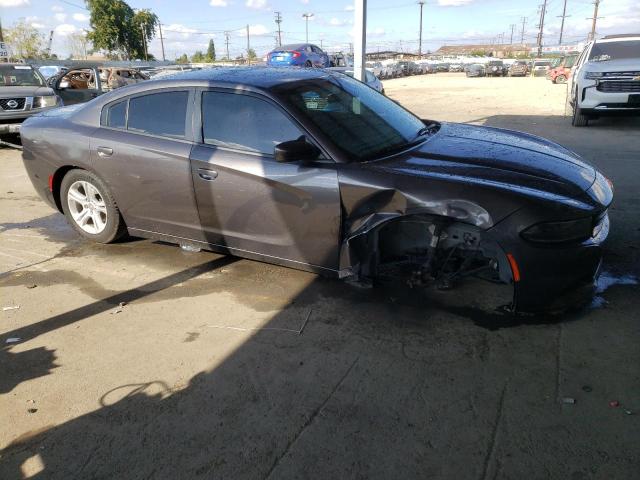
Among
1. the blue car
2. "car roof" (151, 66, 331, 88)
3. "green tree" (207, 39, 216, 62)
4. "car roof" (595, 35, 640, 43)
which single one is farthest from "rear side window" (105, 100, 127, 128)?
"green tree" (207, 39, 216, 62)

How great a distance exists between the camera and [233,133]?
392cm

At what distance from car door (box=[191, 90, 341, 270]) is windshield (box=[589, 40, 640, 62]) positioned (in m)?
10.1

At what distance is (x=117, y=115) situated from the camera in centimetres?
457

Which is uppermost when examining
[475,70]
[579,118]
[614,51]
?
[614,51]

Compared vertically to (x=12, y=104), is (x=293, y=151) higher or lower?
higher

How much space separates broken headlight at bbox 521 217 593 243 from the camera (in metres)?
3.08

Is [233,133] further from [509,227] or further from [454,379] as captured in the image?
[454,379]

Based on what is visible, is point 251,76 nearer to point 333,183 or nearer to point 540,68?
point 333,183

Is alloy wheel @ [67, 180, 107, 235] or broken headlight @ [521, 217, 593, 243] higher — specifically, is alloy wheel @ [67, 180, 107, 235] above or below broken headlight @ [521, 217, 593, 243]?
below

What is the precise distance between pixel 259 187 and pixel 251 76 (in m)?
1.03

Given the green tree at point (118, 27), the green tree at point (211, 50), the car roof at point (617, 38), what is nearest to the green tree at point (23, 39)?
the green tree at point (118, 27)

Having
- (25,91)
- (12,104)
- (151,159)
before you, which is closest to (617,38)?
(151,159)

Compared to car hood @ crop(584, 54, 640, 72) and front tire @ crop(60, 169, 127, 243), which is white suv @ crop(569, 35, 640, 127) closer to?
car hood @ crop(584, 54, 640, 72)

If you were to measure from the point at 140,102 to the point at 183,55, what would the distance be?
110 metres
